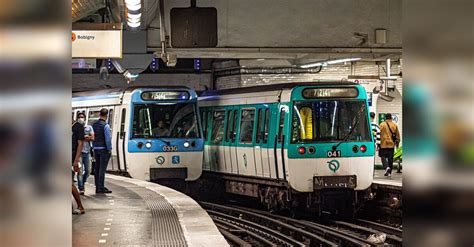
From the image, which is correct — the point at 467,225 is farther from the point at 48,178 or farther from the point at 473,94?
the point at 48,178

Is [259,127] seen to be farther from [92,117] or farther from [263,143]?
[92,117]

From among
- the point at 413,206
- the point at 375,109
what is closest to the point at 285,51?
the point at 375,109

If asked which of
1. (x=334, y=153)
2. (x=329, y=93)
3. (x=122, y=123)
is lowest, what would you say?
(x=334, y=153)

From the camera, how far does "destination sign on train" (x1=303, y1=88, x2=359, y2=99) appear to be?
1802cm

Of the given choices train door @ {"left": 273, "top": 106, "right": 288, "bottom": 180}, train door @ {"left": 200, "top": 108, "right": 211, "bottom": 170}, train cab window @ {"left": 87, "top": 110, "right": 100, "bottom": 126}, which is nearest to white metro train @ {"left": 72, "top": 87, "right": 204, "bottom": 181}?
train door @ {"left": 200, "top": 108, "right": 211, "bottom": 170}

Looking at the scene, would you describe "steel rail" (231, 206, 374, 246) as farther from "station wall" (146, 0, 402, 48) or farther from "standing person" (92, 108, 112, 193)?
"standing person" (92, 108, 112, 193)

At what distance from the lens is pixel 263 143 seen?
63.4ft

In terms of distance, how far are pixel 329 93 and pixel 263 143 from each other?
7.15ft

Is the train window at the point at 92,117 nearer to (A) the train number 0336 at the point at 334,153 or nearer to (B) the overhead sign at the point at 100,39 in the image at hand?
(B) the overhead sign at the point at 100,39

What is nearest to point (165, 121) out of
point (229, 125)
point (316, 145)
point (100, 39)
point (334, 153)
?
point (229, 125)

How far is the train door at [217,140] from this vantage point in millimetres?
22312

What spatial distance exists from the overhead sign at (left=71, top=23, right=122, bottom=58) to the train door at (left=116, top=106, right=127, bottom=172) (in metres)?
6.62

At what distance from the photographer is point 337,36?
19.8 meters

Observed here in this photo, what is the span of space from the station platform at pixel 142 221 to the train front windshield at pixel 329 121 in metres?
3.08
